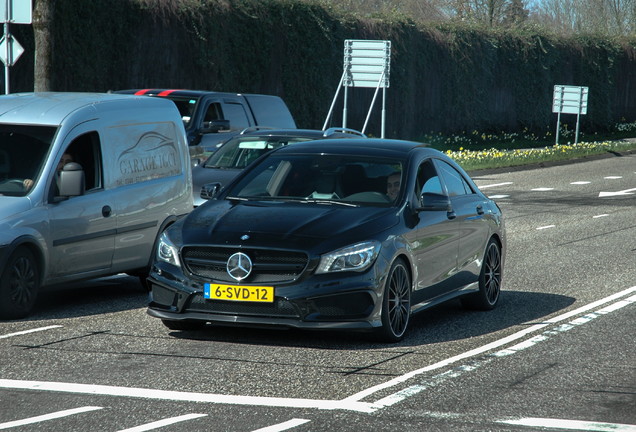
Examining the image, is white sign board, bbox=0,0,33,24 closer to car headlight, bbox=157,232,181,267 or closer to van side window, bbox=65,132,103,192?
van side window, bbox=65,132,103,192

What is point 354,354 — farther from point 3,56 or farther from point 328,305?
point 3,56

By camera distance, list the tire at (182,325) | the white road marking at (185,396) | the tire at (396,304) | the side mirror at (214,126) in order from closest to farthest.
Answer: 1. the white road marking at (185,396)
2. the tire at (396,304)
3. the tire at (182,325)
4. the side mirror at (214,126)

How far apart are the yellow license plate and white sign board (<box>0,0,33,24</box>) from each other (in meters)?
10.2

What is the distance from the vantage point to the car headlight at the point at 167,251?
8492mm

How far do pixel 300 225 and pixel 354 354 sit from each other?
102 cm

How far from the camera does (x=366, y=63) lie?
31141 mm

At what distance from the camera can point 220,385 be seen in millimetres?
7051

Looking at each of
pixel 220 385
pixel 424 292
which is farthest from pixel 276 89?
pixel 220 385

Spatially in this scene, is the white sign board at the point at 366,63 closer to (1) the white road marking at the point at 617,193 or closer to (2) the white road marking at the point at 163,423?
(1) the white road marking at the point at 617,193

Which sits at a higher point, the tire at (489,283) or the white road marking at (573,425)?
the white road marking at (573,425)

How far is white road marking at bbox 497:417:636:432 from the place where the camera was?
20.1 ft

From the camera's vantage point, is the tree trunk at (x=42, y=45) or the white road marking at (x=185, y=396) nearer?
the white road marking at (x=185, y=396)

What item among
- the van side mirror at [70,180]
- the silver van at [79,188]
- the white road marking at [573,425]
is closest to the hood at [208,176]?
the silver van at [79,188]

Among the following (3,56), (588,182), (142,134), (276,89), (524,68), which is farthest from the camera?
(524,68)
